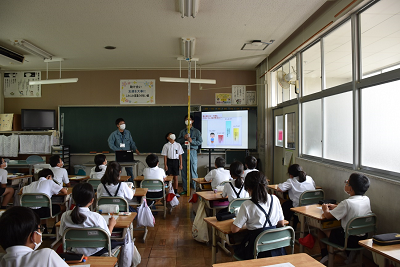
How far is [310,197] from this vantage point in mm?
3361

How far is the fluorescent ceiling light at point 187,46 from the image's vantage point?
500 centimetres

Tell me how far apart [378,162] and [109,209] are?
9.90ft

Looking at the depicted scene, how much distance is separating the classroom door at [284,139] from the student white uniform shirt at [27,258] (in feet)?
15.1

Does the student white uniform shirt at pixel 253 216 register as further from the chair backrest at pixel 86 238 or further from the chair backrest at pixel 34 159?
the chair backrest at pixel 34 159

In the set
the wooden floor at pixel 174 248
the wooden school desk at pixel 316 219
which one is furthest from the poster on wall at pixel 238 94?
the wooden school desk at pixel 316 219

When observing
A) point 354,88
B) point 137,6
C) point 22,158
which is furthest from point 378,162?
point 22,158

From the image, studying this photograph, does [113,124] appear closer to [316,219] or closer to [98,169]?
[98,169]

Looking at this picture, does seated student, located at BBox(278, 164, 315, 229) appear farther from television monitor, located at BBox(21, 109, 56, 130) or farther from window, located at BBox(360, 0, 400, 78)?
television monitor, located at BBox(21, 109, 56, 130)

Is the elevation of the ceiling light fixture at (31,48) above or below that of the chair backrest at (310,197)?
above

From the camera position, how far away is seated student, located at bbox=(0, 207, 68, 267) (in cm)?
121

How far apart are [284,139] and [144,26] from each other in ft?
11.9

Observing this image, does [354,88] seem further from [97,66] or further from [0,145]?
[0,145]

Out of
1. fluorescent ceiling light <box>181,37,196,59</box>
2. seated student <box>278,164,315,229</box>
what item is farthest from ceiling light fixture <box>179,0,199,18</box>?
seated student <box>278,164,315,229</box>

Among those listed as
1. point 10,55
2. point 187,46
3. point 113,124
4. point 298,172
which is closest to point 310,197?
point 298,172
